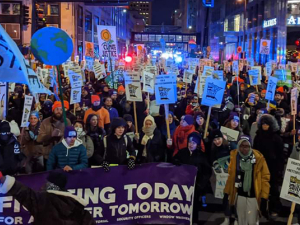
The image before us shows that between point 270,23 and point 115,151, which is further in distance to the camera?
point 270,23

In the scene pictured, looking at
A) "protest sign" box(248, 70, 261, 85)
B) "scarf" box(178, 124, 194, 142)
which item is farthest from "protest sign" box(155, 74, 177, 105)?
"protest sign" box(248, 70, 261, 85)

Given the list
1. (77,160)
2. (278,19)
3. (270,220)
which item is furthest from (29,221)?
(278,19)

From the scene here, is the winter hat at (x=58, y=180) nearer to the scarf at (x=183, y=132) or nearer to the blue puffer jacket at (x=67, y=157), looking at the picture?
the blue puffer jacket at (x=67, y=157)

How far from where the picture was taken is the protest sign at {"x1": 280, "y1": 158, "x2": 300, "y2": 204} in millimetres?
5328

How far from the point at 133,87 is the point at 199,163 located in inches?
159

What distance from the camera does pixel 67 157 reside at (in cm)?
618

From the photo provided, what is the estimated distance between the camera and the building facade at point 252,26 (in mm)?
41125

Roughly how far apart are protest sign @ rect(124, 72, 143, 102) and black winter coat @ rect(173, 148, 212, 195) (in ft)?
11.4

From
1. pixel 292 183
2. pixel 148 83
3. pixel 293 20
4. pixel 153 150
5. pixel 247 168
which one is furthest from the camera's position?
pixel 293 20

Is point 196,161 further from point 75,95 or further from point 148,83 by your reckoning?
point 75,95

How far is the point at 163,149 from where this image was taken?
24.6 ft

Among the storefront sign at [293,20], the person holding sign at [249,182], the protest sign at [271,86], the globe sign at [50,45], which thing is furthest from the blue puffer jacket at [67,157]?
the storefront sign at [293,20]

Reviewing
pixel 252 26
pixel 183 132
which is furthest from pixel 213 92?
pixel 252 26

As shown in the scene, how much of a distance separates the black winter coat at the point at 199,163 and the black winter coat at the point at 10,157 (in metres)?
2.21
